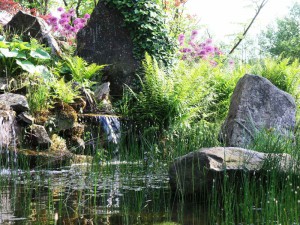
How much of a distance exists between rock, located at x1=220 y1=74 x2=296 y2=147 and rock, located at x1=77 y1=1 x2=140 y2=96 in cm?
276

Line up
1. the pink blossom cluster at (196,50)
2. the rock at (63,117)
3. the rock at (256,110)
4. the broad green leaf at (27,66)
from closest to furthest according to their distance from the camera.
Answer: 1. the rock at (63,117)
2. the rock at (256,110)
3. the broad green leaf at (27,66)
4. the pink blossom cluster at (196,50)

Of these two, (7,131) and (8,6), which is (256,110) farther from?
(8,6)

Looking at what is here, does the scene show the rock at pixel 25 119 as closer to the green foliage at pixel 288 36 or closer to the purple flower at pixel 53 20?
the purple flower at pixel 53 20

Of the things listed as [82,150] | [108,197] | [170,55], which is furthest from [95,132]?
[108,197]

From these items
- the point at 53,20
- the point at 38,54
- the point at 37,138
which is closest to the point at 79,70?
the point at 38,54

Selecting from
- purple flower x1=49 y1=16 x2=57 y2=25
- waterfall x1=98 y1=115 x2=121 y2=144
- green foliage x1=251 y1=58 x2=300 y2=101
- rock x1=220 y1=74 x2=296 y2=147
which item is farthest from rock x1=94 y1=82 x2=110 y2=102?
green foliage x1=251 y1=58 x2=300 y2=101

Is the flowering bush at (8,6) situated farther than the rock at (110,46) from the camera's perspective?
Yes

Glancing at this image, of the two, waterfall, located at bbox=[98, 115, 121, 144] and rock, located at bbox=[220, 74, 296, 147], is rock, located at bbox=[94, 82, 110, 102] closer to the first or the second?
waterfall, located at bbox=[98, 115, 121, 144]

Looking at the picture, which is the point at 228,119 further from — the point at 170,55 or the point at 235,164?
the point at 235,164

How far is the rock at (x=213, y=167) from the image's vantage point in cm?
406

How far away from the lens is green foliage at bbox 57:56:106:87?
8984mm

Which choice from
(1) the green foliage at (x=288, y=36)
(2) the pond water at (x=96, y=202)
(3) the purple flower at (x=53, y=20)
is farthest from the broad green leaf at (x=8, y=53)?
(1) the green foliage at (x=288, y=36)

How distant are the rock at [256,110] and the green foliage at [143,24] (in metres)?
2.54

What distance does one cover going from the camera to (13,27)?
962 cm
